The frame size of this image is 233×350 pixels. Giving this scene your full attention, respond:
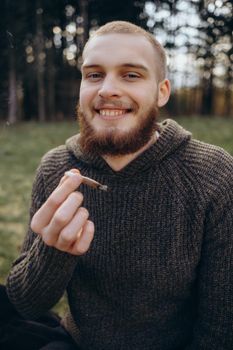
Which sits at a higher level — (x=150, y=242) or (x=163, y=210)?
(x=163, y=210)

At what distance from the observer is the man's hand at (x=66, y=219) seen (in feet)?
5.12

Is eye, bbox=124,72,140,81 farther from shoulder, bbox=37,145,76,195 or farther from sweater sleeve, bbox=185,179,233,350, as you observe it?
sweater sleeve, bbox=185,179,233,350

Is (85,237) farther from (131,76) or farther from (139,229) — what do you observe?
(131,76)

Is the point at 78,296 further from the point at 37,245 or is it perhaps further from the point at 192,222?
the point at 192,222

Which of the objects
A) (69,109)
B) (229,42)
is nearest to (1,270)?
(229,42)

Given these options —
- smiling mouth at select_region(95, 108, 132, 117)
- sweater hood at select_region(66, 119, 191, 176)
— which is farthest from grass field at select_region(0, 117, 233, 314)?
smiling mouth at select_region(95, 108, 132, 117)

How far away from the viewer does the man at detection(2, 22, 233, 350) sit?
6.79 ft

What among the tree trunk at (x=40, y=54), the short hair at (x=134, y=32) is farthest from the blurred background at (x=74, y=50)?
the short hair at (x=134, y=32)

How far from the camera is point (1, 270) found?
4219 millimetres

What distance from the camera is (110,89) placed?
216 centimetres

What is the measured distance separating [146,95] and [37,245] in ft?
3.13

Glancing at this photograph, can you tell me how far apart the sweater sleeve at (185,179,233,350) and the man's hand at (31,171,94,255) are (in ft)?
2.36

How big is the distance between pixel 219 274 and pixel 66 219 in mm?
915

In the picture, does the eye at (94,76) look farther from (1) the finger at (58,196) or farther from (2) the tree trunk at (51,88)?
(2) the tree trunk at (51,88)
